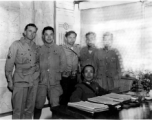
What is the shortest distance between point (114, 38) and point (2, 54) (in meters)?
1.81

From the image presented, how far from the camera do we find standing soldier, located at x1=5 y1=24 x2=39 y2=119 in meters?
2.61

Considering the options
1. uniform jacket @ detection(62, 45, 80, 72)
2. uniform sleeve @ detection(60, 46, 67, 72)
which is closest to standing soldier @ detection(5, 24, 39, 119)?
uniform sleeve @ detection(60, 46, 67, 72)

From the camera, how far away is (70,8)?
3895 mm

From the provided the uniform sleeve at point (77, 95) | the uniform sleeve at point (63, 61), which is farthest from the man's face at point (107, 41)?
the uniform sleeve at point (77, 95)

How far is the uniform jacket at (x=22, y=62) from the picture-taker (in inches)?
102

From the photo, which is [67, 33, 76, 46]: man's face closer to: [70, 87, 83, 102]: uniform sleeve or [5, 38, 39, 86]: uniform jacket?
[5, 38, 39, 86]: uniform jacket

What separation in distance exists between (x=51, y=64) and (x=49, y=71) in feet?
0.32

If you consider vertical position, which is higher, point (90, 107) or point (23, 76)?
point (23, 76)

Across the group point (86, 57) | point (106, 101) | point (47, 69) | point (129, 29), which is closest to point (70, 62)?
point (86, 57)

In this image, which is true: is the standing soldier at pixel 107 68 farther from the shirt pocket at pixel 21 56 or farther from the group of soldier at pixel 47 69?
the shirt pocket at pixel 21 56

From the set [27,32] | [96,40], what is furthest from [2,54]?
[96,40]

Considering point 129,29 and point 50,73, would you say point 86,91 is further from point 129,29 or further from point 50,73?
point 129,29

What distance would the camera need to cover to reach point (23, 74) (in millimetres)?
2674

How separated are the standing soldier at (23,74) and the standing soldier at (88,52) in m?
0.75
